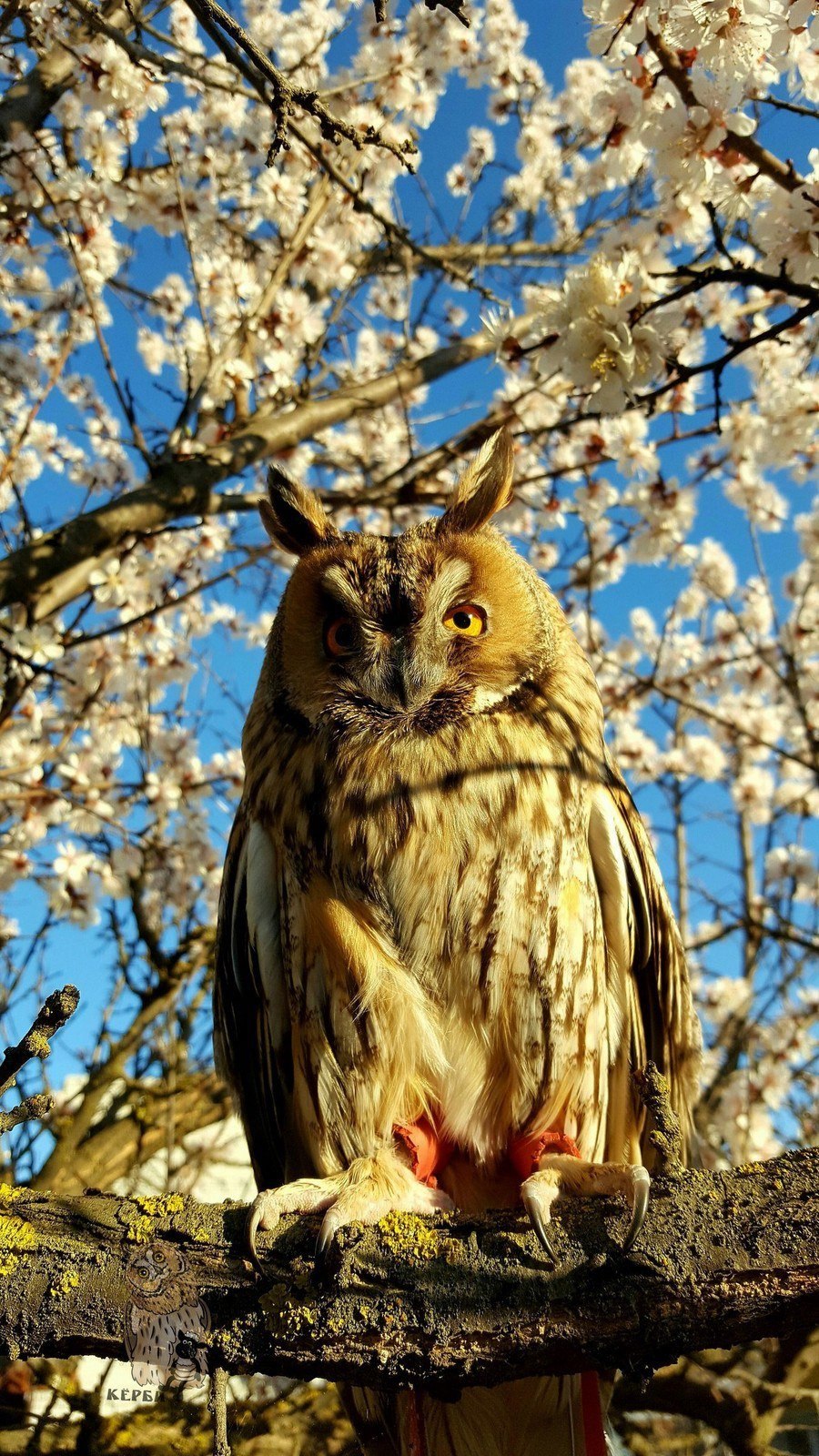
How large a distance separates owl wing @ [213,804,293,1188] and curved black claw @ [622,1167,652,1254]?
1.03 metres

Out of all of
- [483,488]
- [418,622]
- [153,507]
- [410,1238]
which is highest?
[153,507]

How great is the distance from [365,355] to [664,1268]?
300 inches

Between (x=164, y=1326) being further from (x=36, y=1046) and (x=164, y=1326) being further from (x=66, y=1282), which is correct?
(x=36, y=1046)

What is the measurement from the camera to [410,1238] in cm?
162

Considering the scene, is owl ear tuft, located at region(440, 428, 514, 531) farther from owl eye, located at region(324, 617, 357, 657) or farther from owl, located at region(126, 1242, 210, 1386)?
owl, located at region(126, 1242, 210, 1386)

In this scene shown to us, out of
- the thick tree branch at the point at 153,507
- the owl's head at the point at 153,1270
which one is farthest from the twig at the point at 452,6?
the thick tree branch at the point at 153,507

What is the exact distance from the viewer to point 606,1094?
233cm

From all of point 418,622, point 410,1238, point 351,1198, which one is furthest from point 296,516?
point 410,1238

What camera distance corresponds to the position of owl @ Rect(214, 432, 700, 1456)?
2.12 m

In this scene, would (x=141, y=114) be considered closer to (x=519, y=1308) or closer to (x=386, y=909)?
(x=386, y=909)

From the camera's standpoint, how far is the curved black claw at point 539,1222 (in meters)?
1.56

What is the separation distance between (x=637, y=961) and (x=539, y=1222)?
1.02m

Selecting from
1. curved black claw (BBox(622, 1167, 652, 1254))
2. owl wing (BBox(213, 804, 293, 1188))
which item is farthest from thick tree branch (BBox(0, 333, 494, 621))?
curved black claw (BBox(622, 1167, 652, 1254))

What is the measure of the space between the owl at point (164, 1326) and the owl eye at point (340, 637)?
1.34m
